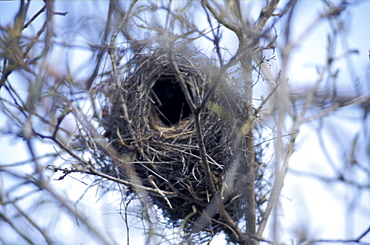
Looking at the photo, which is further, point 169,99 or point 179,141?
point 169,99

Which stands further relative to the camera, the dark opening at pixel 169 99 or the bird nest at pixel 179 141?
the dark opening at pixel 169 99

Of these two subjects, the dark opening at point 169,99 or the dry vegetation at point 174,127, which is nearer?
the dry vegetation at point 174,127

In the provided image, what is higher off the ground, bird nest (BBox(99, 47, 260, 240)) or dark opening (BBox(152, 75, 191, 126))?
dark opening (BBox(152, 75, 191, 126))

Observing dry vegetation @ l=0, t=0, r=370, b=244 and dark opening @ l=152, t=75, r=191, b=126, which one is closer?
dry vegetation @ l=0, t=0, r=370, b=244

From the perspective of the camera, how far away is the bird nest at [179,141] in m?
2.08

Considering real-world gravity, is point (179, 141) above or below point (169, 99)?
below

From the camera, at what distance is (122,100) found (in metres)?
2.25

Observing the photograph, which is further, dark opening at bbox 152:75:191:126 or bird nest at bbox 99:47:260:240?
dark opening at bbox 152:75:191:126

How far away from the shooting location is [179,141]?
223 cm

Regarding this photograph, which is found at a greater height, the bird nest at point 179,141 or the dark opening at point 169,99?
the dark opening at point 169,99

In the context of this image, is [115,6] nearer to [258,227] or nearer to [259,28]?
[259,28]

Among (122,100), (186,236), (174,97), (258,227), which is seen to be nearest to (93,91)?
(122,100)

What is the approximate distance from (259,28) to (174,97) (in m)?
1.16

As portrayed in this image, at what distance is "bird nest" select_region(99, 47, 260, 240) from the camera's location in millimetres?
2084
